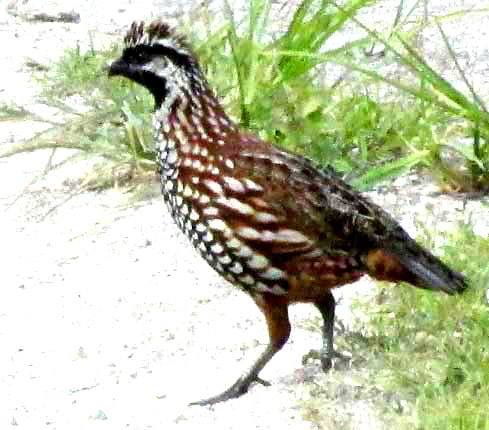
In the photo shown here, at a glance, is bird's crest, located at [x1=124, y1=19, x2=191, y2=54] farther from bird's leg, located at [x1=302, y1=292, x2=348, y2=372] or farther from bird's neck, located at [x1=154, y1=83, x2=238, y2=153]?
bird's leg, located at [x1=302, y1=292, x2=348, y2=372]

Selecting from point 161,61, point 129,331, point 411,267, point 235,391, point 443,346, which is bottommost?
point 235,391

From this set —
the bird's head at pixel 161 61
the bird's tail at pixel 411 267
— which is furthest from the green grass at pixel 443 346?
the bird's head at pixel 161 61

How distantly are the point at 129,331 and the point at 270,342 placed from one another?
75 centimetres

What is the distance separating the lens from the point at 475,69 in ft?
27.3

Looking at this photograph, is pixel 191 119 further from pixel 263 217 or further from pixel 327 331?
pixel 327 331

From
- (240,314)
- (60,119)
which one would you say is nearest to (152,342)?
(240,314)

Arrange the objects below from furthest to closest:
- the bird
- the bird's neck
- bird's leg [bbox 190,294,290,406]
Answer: the bird's neck < bird's leg [bbox 190,294,290,406] < the bird

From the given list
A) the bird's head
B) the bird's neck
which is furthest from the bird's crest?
the bird's neck

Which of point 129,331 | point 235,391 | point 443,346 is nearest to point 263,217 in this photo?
point 235,391

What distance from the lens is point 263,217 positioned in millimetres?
5520

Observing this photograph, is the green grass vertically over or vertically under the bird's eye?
under

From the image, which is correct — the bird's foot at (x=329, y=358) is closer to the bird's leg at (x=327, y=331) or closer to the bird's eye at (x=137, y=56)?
the bird's leg at (x=327, y=331)

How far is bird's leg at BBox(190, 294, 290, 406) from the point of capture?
18.4 ft

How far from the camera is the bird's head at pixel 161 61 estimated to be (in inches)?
228
